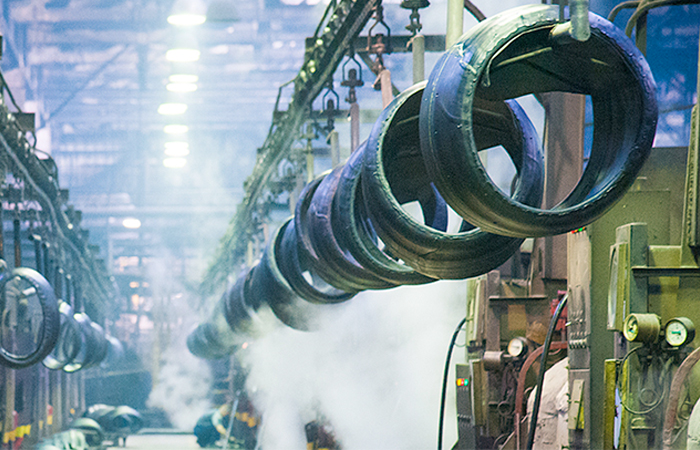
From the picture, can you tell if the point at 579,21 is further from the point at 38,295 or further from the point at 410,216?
the point at 38,295

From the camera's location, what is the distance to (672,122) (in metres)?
9.86

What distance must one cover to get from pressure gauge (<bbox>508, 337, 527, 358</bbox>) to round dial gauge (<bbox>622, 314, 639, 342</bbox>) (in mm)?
3435

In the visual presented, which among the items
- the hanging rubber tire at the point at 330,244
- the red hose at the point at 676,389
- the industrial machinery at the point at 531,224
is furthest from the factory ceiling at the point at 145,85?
the red hose at the point at 676,389

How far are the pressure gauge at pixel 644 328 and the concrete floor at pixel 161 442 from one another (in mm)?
23462

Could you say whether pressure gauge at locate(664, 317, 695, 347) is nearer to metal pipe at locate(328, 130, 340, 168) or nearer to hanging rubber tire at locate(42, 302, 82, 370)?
metal pipe at locate(328, 130, 340, 168)

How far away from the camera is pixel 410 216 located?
173 inches

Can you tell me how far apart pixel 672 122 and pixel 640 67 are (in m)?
6.72

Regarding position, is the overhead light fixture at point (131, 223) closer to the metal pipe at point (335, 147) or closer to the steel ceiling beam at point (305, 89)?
the steel ceiling beam at point (305, 89)

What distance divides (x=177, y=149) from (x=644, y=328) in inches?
825

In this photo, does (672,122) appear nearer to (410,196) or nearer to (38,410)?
(410,196)

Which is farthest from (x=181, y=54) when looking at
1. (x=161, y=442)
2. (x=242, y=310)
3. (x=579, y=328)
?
(x=161, y=442)

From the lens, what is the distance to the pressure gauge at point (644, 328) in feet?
16.5

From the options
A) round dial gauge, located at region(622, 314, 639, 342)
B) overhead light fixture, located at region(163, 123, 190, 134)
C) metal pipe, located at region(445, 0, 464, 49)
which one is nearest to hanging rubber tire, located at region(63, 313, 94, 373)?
overhead light fixture, located at region(163, 123, 190, 134)

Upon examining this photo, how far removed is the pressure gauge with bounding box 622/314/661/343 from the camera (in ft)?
16.5
